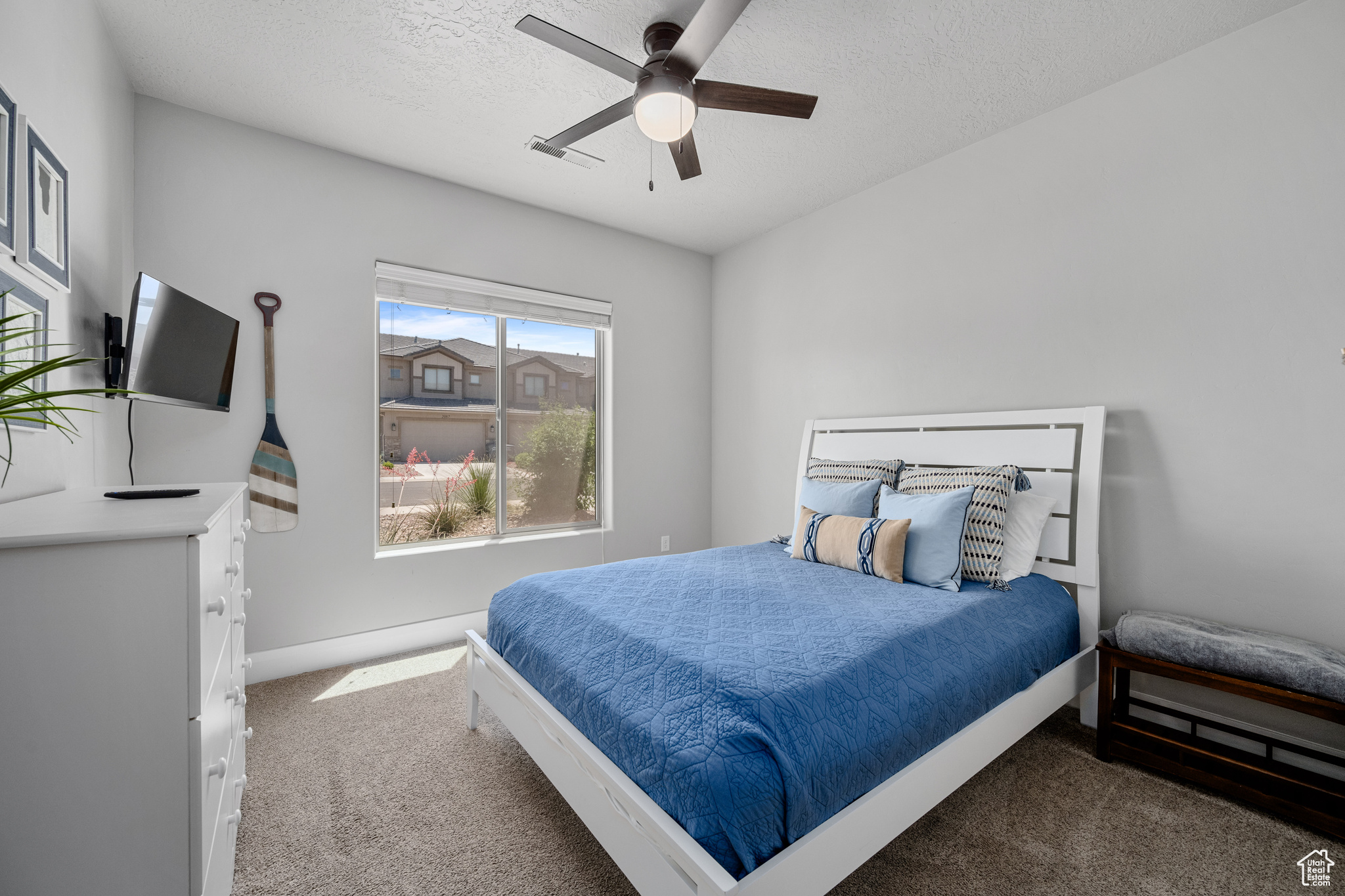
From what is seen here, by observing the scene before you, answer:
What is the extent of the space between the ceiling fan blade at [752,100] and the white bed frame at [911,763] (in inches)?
68.5

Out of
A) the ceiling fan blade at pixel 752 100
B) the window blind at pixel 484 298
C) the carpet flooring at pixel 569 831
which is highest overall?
the ceiling fan blade at pixel 752 100

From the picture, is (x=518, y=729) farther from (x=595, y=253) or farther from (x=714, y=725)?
(x=595, y=253)

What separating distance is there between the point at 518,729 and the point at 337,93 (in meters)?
2.76

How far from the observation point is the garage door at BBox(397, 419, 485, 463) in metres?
3.33

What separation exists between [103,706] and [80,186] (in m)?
1.88

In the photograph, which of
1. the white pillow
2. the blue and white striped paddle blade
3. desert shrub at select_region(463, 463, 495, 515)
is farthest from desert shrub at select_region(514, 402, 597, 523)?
the white pillow

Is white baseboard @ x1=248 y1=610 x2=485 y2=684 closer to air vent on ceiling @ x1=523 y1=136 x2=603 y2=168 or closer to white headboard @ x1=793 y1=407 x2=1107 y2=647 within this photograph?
air vent on ceiling @ x1=523 y1=136 x2=603 y2=168

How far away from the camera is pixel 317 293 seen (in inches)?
116

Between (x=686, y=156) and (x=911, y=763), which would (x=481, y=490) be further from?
(x=911, y=763)

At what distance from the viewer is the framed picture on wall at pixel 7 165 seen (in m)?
1.29

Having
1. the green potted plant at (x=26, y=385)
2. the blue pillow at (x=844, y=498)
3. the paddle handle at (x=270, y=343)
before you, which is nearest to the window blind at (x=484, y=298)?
the paddle handle at (x=270, y=343)

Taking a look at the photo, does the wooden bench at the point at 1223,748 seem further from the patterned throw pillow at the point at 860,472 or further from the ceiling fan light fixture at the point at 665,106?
the ceiling fan light fixture at the point at 665,106

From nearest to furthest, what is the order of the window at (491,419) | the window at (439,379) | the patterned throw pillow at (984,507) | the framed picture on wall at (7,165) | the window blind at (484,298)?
the framed picture on wall at (7,165)
the patterned throw pillow at (984,507)
the window blind at (484,298)
the window at (491,419)
the window at (439,379)

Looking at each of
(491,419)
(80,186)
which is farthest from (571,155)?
(80,186)
